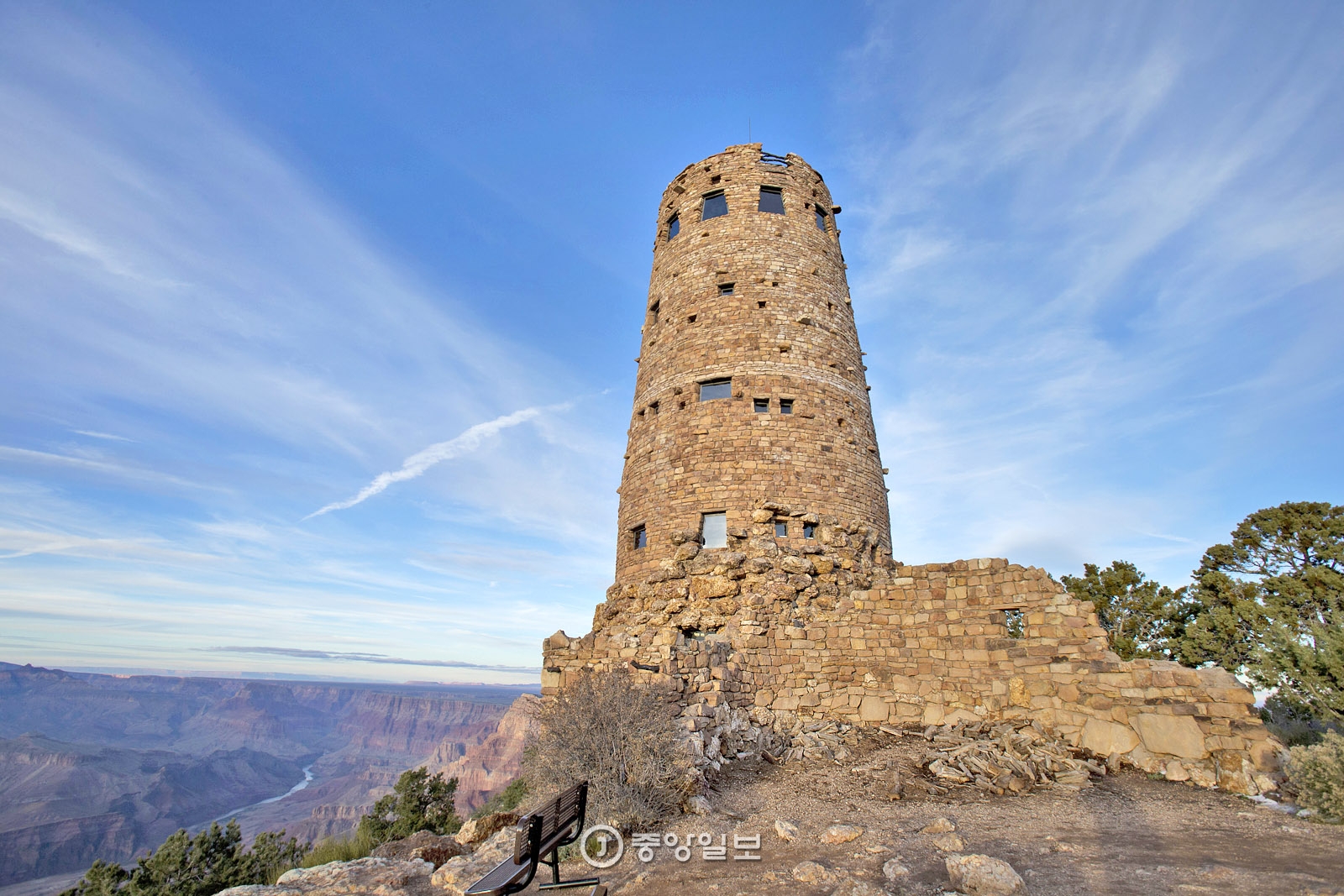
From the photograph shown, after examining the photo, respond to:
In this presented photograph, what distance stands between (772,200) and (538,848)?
1723 cm

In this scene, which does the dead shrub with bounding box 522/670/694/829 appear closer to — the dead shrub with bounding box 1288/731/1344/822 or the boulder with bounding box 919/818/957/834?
the boulder with bounding box 919/818/957/834

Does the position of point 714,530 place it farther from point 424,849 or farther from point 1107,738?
point 424,849

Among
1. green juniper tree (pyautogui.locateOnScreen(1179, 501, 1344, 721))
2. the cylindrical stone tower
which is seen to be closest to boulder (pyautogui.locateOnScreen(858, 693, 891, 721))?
the cylindrical stone tower

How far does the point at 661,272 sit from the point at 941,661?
12.5 meters

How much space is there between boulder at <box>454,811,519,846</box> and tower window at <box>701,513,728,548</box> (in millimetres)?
7291

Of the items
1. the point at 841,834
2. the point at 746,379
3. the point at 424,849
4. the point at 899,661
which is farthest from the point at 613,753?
the point at 746,379

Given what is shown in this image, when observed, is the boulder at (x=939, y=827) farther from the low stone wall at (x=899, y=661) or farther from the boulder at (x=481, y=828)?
the boulder at (x=481, y=828)

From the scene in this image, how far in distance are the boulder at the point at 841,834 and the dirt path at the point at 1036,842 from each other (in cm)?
8

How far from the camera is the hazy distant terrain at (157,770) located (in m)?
93.7

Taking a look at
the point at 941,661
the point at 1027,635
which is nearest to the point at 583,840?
the point at 941,661

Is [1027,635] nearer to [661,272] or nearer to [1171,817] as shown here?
[1171,817]

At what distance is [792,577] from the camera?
12.4 m

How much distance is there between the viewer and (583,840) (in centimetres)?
600

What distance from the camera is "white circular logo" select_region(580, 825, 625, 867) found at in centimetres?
556
